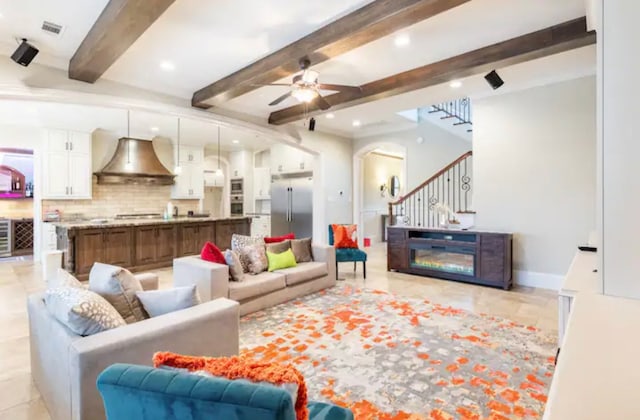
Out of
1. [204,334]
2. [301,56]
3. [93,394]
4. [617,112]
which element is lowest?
[93,394]

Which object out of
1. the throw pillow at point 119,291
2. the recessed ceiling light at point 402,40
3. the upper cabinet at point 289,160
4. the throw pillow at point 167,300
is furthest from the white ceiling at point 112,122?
the throw pillow at point 167,300

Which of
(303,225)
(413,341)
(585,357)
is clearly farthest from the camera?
(303,225)

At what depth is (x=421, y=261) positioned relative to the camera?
5.40 m

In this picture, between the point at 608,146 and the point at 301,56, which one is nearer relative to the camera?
the point at 608,146

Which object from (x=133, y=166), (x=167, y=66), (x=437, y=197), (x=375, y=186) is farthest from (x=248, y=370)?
(x=375, y=186)

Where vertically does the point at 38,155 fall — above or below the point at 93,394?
above

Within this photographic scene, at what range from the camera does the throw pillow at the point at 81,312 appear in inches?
65.0

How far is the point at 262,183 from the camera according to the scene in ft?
31.1

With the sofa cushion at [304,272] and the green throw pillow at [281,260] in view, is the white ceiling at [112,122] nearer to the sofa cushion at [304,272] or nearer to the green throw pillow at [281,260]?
the green throw pillow at [281,260]

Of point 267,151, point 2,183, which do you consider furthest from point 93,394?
point 2,183

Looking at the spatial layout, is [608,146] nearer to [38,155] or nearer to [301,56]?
[301,56]

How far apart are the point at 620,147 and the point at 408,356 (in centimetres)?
203

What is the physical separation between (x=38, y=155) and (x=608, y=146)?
876 cm

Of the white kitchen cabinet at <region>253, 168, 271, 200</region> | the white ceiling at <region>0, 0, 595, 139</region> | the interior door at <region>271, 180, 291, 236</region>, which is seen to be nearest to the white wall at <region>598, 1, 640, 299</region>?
the white ceiling at <region>0, 0, 595, 139</region>
